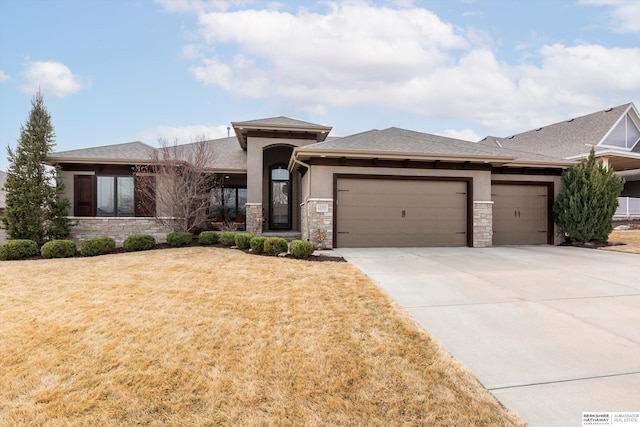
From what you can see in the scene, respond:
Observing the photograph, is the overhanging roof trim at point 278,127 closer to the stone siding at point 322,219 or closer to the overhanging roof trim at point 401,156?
the overhanging roof trim at point 401,156

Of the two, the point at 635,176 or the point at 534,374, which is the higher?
the point at 635,176

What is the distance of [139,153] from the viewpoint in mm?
13102

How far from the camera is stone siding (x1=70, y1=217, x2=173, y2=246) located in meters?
11.9

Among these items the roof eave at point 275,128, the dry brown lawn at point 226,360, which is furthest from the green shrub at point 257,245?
the roof eave at point 275,128

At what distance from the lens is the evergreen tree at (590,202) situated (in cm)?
1127

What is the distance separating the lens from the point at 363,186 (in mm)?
10570

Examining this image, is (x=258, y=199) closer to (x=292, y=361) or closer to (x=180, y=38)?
(x=180, y=38)

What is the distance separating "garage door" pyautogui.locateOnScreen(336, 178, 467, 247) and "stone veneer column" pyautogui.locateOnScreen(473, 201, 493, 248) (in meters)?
0.33

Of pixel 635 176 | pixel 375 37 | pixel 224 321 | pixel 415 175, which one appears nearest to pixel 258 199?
pixel 415 175

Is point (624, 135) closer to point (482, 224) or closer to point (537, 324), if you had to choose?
point (482, 224)

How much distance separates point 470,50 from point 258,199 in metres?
10.5

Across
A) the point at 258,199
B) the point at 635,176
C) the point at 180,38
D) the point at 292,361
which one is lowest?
the point at 292,361
